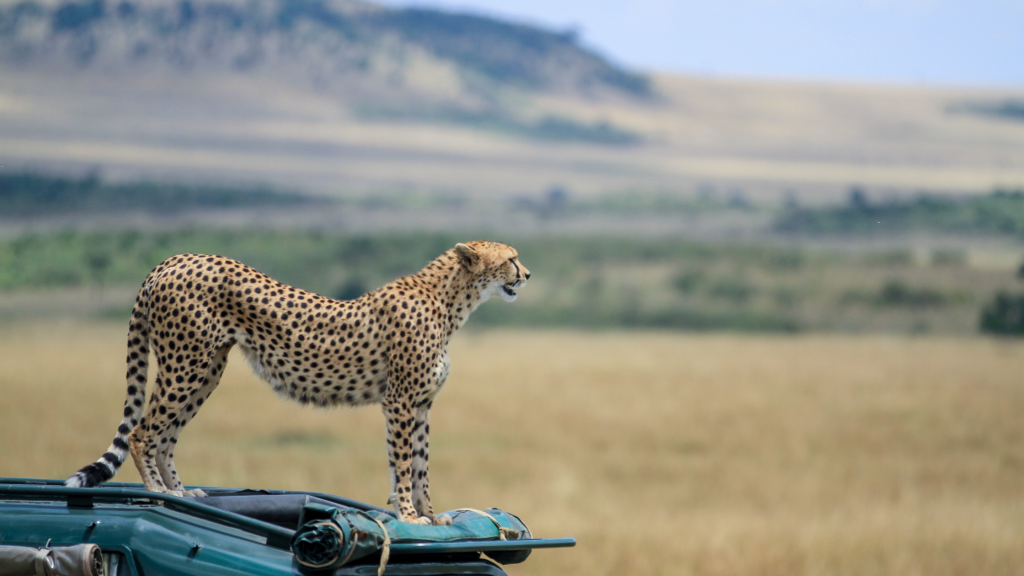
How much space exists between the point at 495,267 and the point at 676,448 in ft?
75.9

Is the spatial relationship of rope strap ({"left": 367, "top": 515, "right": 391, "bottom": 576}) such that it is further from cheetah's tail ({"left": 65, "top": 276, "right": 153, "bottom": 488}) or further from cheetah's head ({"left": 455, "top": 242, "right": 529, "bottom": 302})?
cheetah's tail ({"left": 65, "top": 276, "right": 153, "bottom": 488})

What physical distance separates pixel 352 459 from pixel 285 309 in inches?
793

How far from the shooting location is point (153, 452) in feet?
15.4

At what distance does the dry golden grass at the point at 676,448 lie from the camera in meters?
16.0

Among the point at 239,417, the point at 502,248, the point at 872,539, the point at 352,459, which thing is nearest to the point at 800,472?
the point at 872,539

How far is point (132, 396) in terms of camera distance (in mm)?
4867

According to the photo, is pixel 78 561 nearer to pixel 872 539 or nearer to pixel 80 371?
pixel 872 539

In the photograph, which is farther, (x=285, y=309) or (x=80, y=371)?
(x=80, y=371)

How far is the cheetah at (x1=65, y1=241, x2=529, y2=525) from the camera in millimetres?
4574

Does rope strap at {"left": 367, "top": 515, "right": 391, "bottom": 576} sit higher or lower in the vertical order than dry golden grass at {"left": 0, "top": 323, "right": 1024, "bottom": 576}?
higher

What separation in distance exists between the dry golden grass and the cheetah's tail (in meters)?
10.4

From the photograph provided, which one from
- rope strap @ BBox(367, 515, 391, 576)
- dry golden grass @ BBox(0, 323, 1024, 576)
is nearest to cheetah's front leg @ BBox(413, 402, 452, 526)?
rope strap @ BBox(367, 515, 391, 576)

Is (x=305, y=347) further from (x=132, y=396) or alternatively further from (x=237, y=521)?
(x=132, y=396)

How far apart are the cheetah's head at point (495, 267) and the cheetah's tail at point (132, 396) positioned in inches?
57.5
